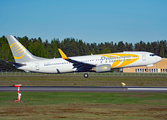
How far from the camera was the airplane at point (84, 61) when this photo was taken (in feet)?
145

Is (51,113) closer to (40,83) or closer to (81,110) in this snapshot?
(81,110)

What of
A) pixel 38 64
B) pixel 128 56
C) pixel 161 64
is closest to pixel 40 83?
pixel 38 64

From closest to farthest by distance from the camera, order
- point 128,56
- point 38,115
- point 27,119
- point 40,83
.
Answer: point 27,119
point 38,115
point 128,56
point 40,83

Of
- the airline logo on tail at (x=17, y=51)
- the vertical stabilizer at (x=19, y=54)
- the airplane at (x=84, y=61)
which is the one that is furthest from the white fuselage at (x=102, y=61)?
the airline logo on tail at (x=17, y=51)

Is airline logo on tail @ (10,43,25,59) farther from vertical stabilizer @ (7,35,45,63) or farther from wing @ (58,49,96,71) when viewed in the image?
wing @ (58,49,96,71)

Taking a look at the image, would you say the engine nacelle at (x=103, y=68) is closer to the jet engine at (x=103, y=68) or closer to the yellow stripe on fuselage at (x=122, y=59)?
the jet engine at (x=103, y=68)

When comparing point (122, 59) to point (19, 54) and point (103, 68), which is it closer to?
point (103, 68)

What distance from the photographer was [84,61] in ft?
149

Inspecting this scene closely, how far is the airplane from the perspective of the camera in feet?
145

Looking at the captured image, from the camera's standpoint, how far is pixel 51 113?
1942 cm

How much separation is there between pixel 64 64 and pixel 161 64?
230 ft

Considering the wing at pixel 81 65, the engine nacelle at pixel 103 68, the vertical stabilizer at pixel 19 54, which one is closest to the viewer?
the engine nacelle at pixel 103 68

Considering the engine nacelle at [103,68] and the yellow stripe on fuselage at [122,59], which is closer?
the engine nacelle at [103,68]

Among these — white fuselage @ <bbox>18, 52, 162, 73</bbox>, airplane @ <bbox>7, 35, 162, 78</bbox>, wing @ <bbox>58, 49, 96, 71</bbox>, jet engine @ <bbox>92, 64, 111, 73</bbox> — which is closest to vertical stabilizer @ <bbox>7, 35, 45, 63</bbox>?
airplane @ <bbox>7, 35, 162, 78</bbox>
